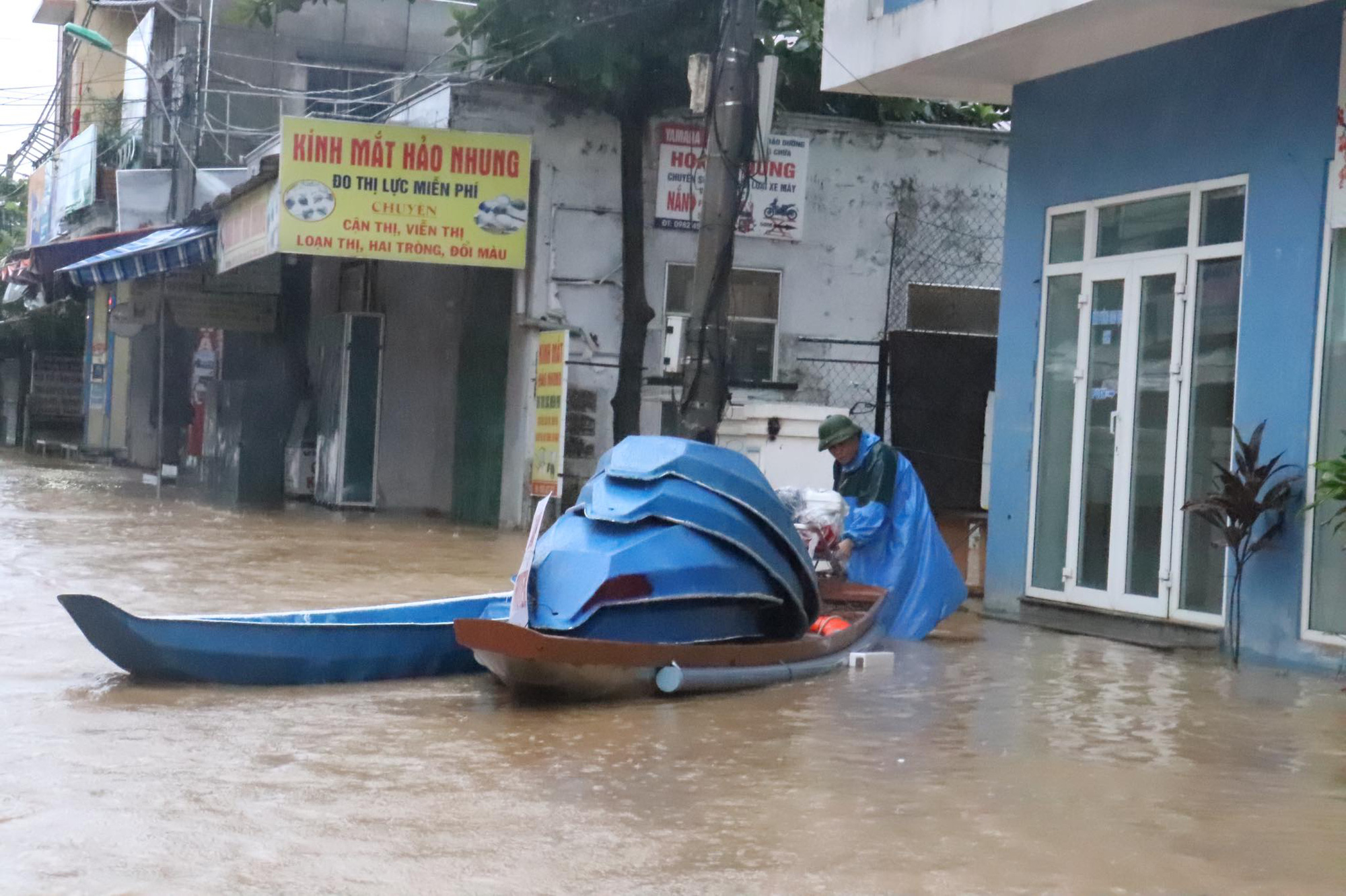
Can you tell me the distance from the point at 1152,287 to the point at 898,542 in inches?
95.1

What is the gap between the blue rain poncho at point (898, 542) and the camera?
33.9ft

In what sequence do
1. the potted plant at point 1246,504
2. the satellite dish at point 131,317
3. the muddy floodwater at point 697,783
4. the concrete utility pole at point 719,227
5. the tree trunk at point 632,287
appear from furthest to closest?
the satellite dish at point 131,317, the tree trunk at point 632,287, the concrete utility pole at point 719,227, the potted plant at point 1246,504, the muddy floodwater at point 697,783

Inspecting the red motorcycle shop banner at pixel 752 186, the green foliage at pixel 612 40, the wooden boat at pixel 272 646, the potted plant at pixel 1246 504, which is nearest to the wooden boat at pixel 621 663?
the wooden boat at pixel 272 646

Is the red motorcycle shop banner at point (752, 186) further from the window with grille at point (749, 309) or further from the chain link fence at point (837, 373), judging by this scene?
the chain link fence at point (837, 373)

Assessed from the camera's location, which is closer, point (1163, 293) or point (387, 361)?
point (1163, 293)

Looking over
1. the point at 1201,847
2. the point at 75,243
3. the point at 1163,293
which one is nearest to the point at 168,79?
the point at 75,243

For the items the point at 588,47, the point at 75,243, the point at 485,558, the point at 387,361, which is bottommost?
the point at 485,558

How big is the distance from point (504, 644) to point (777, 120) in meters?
12.1

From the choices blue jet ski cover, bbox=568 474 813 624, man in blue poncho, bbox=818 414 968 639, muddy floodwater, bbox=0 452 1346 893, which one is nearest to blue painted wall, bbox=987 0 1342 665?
muddy floodwater, bbox=0 452 1346 893

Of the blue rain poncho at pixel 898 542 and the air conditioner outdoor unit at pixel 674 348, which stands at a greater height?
the air conditioner outdoor unit at pixel 674 348

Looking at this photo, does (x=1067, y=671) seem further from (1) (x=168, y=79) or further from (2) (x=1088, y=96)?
(1) (x=168, y=79)

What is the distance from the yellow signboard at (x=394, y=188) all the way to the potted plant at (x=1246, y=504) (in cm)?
958

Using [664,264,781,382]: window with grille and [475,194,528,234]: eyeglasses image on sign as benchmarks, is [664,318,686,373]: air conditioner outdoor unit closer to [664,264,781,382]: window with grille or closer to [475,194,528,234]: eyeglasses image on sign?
[475,194,528,234]: eyeglasses image on sign

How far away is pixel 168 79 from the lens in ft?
94.5
